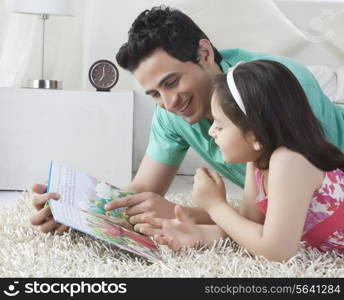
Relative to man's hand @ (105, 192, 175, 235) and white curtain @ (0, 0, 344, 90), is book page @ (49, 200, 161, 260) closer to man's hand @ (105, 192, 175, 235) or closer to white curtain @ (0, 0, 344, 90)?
man's hand @ (105, 192, 175, 235)

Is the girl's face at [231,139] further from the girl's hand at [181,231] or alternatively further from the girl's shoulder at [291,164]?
the girl's hand at [181,231]

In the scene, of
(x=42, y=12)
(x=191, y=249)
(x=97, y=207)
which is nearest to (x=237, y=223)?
(x=191, y=249)

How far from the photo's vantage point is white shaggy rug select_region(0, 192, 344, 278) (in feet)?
4.01

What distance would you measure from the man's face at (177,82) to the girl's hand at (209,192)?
249 millimetres

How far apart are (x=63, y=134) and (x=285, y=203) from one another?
77.1 inches

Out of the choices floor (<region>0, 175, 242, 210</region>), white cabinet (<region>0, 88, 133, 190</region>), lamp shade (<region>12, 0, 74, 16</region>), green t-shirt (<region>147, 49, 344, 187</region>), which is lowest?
floor (<region>0, 175, 242, 210</region>)

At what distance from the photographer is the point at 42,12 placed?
3.18 meters

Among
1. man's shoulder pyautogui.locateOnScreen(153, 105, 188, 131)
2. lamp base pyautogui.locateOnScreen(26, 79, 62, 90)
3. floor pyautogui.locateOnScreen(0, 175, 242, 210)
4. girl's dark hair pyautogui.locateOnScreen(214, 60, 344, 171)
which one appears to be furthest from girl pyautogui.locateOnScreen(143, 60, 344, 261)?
lamp base pyautogui.locateOnScreen(26, 79, 62, 90)

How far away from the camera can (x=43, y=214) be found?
4.88 ft

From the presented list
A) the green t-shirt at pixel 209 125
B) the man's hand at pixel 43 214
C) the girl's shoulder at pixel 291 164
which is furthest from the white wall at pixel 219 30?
the girl's shoulder at pixel 291 164

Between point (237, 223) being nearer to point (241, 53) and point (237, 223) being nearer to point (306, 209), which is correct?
point (306, 209)

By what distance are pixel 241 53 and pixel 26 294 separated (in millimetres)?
963

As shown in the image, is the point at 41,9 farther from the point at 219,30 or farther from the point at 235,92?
the point at 235,92

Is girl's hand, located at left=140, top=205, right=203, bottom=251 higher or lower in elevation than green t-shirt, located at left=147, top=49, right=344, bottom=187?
lower
